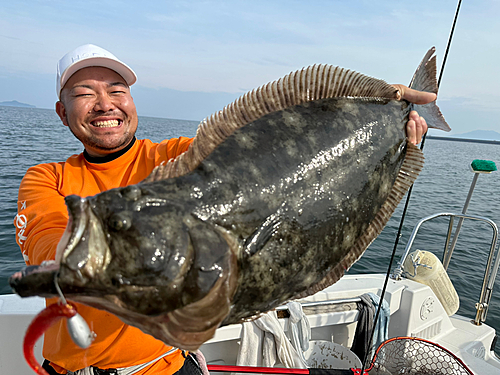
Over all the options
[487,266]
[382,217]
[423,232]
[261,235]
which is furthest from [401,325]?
[423,232]

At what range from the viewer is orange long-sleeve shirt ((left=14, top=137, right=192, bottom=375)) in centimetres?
183

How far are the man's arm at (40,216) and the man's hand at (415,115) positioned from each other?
1.93 m

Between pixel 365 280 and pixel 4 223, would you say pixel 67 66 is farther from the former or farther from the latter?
pixel 4 223

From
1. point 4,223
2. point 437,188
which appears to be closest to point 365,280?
point 4,223

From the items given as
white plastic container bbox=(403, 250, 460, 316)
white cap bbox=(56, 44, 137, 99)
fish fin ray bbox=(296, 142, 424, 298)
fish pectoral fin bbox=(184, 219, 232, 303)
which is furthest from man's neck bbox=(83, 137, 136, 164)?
white plastic container bbox=(403, 250, 460, 316)

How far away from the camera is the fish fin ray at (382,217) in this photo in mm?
1625

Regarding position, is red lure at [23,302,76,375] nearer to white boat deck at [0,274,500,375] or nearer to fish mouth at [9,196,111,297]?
fish mouth at [9,196,111,297]

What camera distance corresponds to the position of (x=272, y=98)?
1.57 m

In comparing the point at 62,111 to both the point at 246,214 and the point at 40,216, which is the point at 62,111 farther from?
the point at 246,214

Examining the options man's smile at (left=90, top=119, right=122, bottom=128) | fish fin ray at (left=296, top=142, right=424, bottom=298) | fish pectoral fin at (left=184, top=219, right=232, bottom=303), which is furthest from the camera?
man's smile at (left=90, top=119, right=122, bottom=128)

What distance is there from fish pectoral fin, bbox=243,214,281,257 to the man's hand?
1092 mm

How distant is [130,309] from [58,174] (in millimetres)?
1539

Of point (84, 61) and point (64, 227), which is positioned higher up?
point (84, 61)

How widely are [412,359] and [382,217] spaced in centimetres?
259
